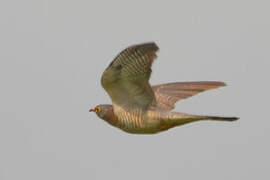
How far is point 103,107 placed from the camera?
10.1m

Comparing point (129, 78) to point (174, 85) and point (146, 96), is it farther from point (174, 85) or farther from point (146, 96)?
point (174, 85)

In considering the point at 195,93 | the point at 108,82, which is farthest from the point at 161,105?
the point at 108,82

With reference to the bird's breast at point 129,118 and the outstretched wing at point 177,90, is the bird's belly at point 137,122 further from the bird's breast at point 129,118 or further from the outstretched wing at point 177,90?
the outstretched wing at point 177,90

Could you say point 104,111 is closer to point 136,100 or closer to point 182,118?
point 136,100

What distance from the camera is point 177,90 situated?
11180 millimetres

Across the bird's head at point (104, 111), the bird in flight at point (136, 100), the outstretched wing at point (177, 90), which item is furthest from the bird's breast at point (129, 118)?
the outstretched wing at point (177, 90)

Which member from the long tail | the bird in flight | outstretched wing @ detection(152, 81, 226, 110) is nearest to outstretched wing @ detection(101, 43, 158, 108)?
the bird in flight

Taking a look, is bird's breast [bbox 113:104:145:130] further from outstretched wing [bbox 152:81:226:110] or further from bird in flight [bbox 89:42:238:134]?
outstretched wing [bbox 152:81:226:110]

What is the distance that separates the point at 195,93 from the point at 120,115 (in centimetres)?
158

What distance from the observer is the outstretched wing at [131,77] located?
8.84 meters

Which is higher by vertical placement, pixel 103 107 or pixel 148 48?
pixel 148 48

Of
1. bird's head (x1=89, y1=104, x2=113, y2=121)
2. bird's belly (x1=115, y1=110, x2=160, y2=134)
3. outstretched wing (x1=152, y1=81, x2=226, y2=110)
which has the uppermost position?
outstretched wing (x1=152, y1=81, x2=226, y2=110)

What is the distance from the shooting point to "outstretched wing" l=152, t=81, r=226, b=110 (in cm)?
1077

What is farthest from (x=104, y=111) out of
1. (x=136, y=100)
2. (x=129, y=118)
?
(x=136, y=100)
